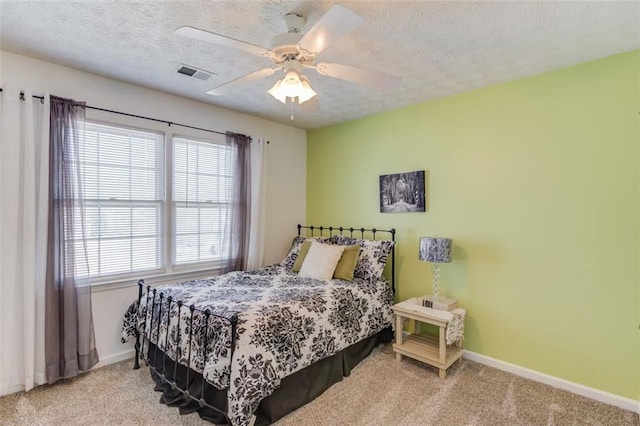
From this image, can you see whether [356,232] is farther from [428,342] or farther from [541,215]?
[541,215]

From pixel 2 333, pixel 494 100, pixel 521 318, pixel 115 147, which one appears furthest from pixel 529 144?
pixel 2 333

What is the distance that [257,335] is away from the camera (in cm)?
197

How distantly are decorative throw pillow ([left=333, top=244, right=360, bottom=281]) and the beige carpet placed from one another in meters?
0.89

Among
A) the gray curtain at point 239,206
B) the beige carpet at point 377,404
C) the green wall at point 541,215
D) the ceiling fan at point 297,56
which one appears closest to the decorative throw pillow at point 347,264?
the green wall at point 541,215

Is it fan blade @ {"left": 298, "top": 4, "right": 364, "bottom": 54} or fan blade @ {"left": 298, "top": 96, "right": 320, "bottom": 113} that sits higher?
fan blade @ {"left": 298, "top": 4, "right": 364, "bottom": 54}

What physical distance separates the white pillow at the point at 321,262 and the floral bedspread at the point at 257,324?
0.36ft

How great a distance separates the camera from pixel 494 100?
2879 millimetres

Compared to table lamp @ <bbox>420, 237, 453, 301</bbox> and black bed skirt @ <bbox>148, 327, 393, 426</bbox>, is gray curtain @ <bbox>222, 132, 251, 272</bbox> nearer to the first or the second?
black bed skirt @ <bbox>148, 327, 393, 426</bbox>

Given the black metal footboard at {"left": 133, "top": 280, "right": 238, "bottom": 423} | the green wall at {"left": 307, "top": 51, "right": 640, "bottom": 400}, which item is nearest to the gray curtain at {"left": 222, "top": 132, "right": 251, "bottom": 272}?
the black metal footboard at {"left": 133, "top": 280, "right": 238, "bottom": 423}

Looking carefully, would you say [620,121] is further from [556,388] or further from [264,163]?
[264,163]

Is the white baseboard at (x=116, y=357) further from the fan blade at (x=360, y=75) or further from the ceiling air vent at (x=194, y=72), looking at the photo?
the fan blade at (x=360, y=75)

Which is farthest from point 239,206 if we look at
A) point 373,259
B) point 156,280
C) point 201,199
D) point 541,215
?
point 541,215

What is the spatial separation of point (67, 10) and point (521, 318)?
3918 millimetres

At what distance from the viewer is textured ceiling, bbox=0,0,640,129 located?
5.91ft
